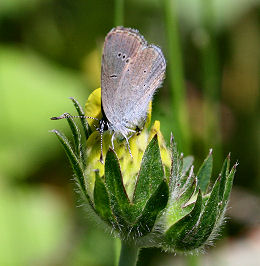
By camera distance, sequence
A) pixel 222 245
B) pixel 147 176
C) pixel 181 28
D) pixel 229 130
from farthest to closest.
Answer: pixel 181 28 → pixel 229 130 → pixel 222 245 → pixel 147 176

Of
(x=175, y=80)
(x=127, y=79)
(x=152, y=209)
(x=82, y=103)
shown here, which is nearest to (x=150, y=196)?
(x=152, y=209)

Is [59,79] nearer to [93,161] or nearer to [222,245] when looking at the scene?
[222,245]

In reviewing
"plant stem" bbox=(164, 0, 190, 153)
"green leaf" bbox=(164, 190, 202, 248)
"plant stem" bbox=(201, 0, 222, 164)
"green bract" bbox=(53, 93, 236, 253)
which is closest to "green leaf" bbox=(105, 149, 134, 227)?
"green bract" bbox=(53, 93, 236, 253)

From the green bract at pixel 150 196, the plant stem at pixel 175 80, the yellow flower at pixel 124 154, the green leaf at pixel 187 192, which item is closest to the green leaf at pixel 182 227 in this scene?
the green bract at pixel 150 196

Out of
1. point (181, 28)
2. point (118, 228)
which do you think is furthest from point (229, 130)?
point (118, 228)

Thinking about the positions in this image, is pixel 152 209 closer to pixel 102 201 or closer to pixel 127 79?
pixel 102 201

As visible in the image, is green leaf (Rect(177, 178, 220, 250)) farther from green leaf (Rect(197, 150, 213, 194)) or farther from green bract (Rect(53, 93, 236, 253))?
green leaf (Rect(197, 150, 213, 194))

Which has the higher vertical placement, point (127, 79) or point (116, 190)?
point (127, 79)
